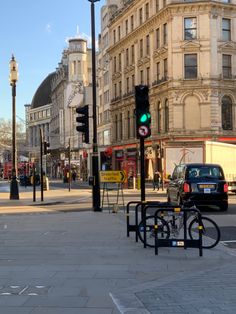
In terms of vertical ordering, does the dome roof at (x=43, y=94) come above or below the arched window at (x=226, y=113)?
above

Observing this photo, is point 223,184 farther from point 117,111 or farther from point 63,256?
point 117,111

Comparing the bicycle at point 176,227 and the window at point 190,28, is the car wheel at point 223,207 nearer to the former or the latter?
the bicycle at point 176,227

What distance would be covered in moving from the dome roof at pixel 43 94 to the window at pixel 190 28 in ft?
311

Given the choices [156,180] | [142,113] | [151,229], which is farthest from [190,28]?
[151,229]

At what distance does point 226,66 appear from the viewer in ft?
178

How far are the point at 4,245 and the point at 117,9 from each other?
6399 centimetres

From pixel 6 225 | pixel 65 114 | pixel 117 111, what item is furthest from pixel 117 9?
pixel 6 225

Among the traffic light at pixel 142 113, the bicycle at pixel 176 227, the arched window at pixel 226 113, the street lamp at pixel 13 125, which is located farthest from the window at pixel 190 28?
the bicycle at pixel 176 227

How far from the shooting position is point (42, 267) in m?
9.20

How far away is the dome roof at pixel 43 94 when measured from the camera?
14825 centimetres

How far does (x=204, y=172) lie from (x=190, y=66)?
3425 centimetres

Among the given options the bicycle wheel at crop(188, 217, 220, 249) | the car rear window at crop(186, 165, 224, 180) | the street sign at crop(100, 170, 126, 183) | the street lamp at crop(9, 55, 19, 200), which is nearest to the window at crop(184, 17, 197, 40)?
the street lamp at crop(9, 55, 19, 200)

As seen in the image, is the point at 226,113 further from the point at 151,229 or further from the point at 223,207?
the point at 151,229

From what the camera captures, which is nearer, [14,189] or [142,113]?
[142,113]
